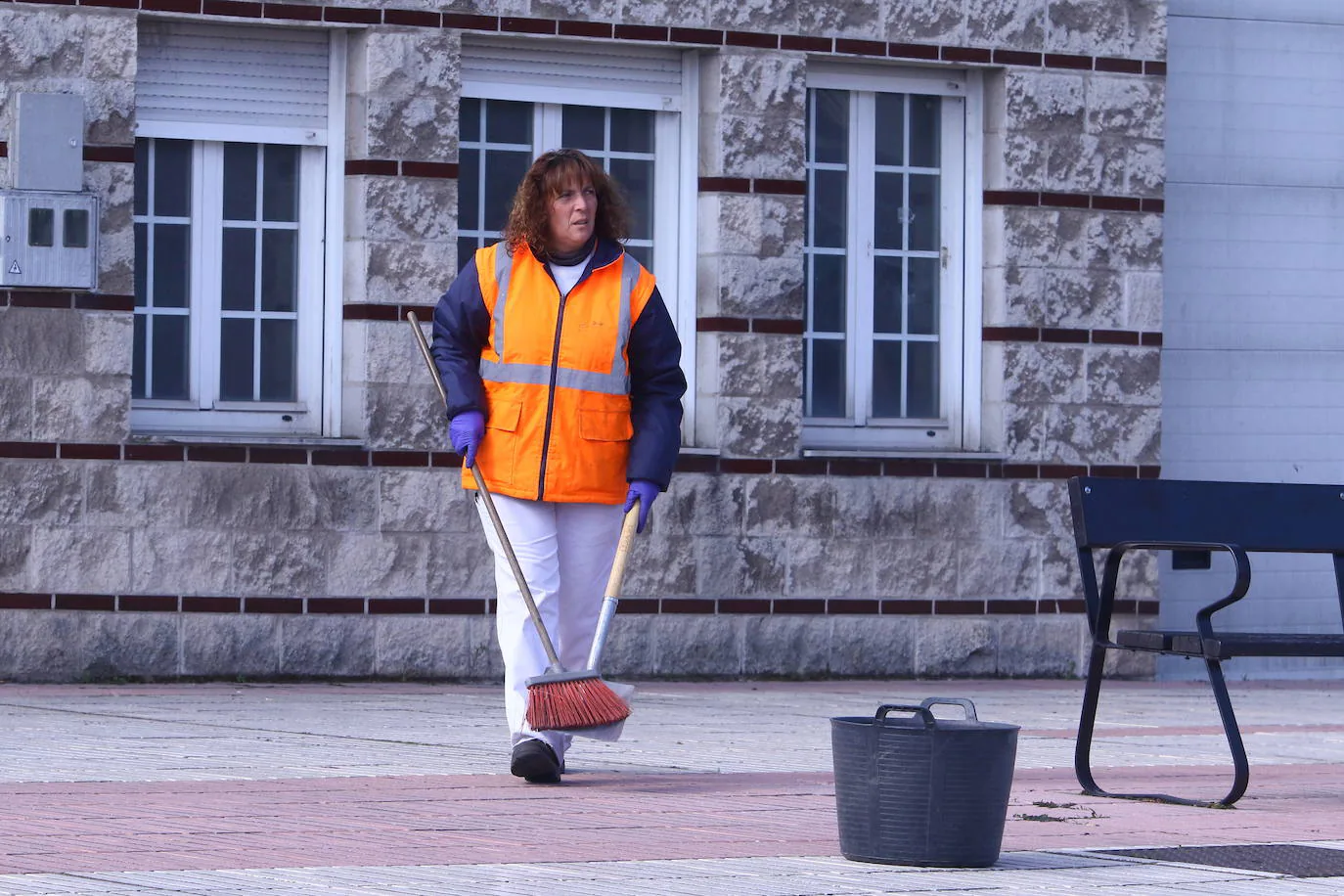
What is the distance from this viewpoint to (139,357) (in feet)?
39.3

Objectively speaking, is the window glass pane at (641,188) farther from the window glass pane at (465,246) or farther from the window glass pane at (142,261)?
the window glass pane at (142,261)

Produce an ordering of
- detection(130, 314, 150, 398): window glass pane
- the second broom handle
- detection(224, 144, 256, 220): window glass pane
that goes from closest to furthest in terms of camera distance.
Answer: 1. the second broom handle
2. detection(130, 314, 150, 398): window glass pane
3. detection(224, 144, 256, 220): window glass pane

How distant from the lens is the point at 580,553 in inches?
315

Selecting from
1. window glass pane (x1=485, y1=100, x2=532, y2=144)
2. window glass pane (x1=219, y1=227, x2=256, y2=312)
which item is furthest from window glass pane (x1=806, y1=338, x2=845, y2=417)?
window glass pane (x1=219, y1=227, x2=256, y2=312)

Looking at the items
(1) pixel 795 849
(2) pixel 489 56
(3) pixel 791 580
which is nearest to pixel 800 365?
(3) pixel 791 580

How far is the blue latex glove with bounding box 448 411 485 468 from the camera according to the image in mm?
7840

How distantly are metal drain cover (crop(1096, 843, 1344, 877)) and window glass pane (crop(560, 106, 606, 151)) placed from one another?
268 inches

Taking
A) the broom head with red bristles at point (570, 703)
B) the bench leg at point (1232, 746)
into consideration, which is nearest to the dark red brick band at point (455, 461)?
the broom head with red bristles at point (570, 703)

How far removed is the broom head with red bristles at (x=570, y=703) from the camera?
7391 mm

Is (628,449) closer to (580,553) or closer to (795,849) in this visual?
(580,553)

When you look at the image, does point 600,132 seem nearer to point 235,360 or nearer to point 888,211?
point 888,211

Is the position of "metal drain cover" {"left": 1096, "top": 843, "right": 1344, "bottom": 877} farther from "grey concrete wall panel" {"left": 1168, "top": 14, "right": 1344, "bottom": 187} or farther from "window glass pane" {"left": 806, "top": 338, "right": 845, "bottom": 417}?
"grey concrete wall panel" {"left": 1168, "top": 14, "right": 1344, "bottom": 187}

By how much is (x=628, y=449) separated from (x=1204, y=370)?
Answer: 7.05 m

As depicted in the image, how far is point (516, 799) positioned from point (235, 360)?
5.40 meters
